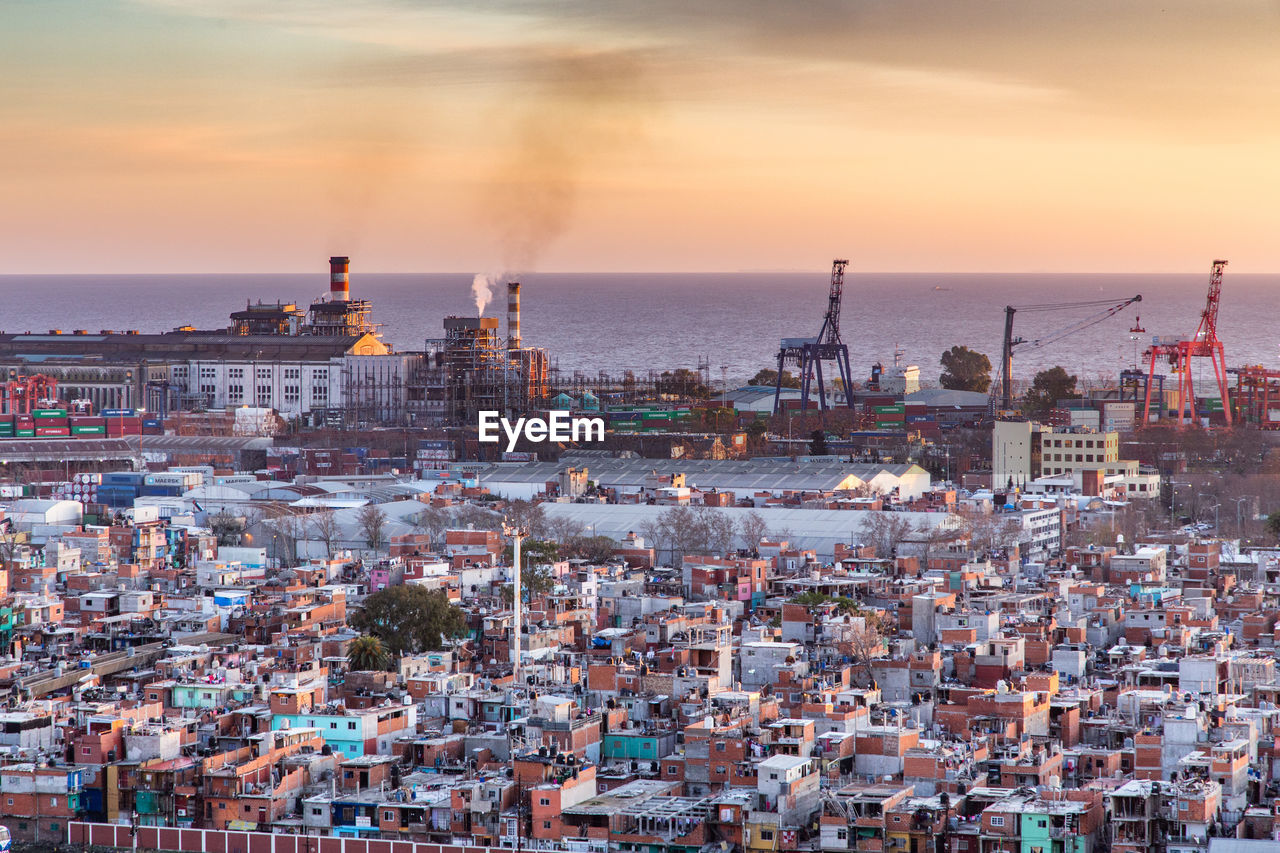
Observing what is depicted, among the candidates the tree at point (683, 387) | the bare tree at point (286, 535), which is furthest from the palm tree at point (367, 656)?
the tree at point (683, 387)

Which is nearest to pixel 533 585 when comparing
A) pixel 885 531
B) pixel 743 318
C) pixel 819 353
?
pixel 885 531

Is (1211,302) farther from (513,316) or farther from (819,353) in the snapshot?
(513,316)

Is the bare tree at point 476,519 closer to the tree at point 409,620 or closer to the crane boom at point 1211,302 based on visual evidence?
the tree at point 409,620

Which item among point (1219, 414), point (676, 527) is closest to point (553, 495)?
point (676, 527)

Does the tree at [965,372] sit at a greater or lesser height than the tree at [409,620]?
greater

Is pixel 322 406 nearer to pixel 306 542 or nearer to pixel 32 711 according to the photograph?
pixel 306 542

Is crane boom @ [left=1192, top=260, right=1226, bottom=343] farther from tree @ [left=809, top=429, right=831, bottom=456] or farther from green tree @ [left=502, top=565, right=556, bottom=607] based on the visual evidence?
green tree @ [left=502, top=565, right=556, bottom=607]
